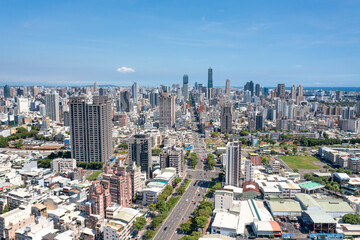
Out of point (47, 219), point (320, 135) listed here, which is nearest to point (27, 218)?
point (47, 219)

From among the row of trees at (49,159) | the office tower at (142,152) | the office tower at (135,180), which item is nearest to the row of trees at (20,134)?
the row of trees at (49,159)

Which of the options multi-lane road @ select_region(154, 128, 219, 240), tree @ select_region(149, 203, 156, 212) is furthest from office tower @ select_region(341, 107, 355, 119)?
tree @ select_region(149, 203, 156, 212)

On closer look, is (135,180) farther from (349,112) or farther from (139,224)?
(349,112)

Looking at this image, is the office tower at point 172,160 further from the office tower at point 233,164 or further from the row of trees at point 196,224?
the row of trees at point 196,224

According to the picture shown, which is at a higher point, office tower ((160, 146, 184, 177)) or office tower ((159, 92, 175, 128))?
office tower ((159, 92, 175, 128))

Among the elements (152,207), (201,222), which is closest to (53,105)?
(152,207)

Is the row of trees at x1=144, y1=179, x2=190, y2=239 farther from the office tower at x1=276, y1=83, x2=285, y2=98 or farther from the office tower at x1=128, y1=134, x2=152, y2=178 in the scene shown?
the office tower at x1=276, y1=83, x2=285, y2=98
